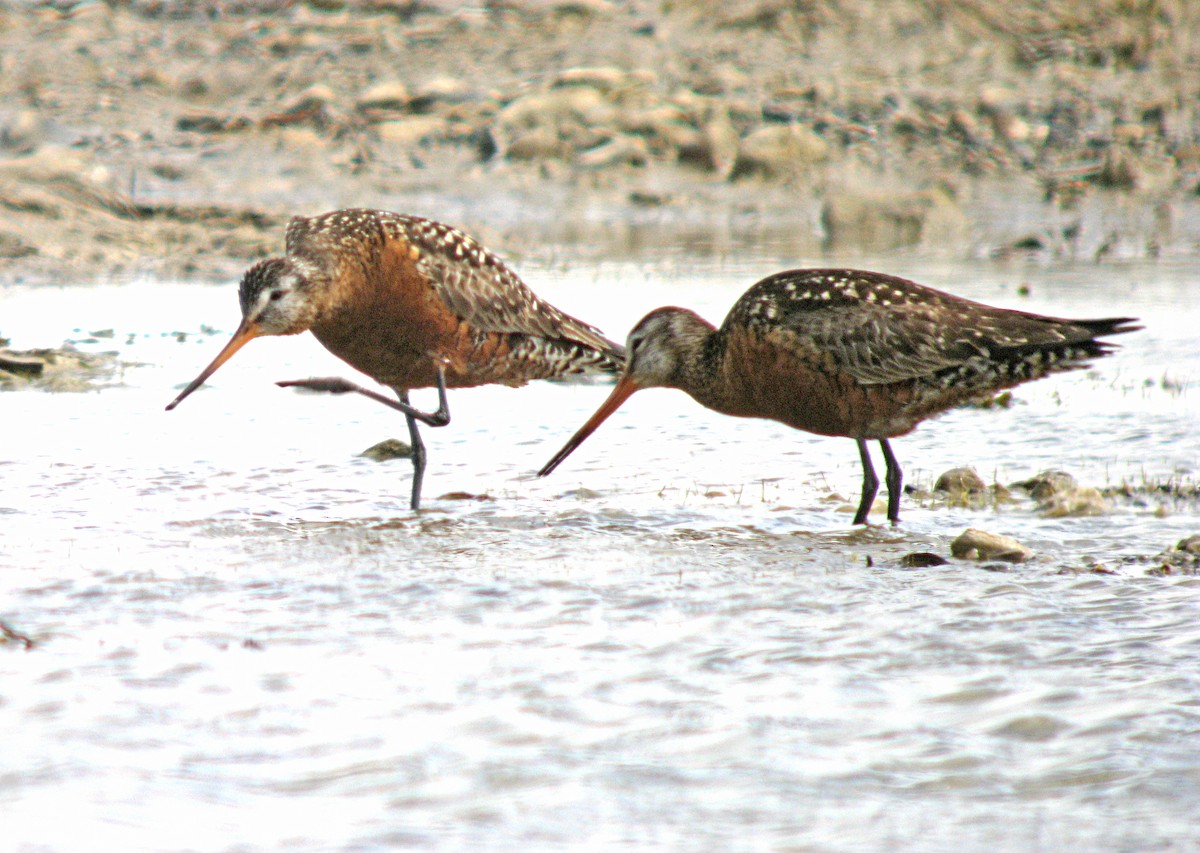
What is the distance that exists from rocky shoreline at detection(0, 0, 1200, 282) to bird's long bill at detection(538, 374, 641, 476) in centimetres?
653

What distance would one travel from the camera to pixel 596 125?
1677 centimetres

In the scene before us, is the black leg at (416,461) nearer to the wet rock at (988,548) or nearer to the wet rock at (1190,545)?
the wet rock at (988,548)

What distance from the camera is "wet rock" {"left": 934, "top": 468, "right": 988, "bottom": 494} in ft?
20.2

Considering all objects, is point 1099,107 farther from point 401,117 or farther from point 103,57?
point 103,57

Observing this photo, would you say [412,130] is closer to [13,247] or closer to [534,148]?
[534,148]

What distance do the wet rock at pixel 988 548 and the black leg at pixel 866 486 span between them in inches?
26.9

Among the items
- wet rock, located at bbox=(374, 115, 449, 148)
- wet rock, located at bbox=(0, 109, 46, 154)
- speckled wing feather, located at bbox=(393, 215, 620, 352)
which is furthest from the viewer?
wet rock, located at bbox=(374, 115, 449, 148)

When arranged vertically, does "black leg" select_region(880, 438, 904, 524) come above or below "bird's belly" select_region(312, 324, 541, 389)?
below

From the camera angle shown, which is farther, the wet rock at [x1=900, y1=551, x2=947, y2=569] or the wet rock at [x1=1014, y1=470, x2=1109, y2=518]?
the wet rock at [x1=1014, y1=470, x2=1109, y2=518]

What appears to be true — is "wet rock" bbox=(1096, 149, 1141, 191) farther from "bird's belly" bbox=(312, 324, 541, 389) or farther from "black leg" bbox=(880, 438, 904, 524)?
"black leg" bbox=(880, 438, 904, 524)

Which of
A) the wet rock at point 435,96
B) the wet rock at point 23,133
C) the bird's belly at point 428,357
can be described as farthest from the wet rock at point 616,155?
the bird's belly at point 428,357

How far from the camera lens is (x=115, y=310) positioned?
10.8 meters

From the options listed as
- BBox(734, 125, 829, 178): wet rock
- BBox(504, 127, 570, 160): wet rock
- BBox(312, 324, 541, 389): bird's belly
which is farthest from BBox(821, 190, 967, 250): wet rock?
BBox(312, 324, 541, 389): bird's belly

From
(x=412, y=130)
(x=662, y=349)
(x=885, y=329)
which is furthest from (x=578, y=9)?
(x=885, y=329)
